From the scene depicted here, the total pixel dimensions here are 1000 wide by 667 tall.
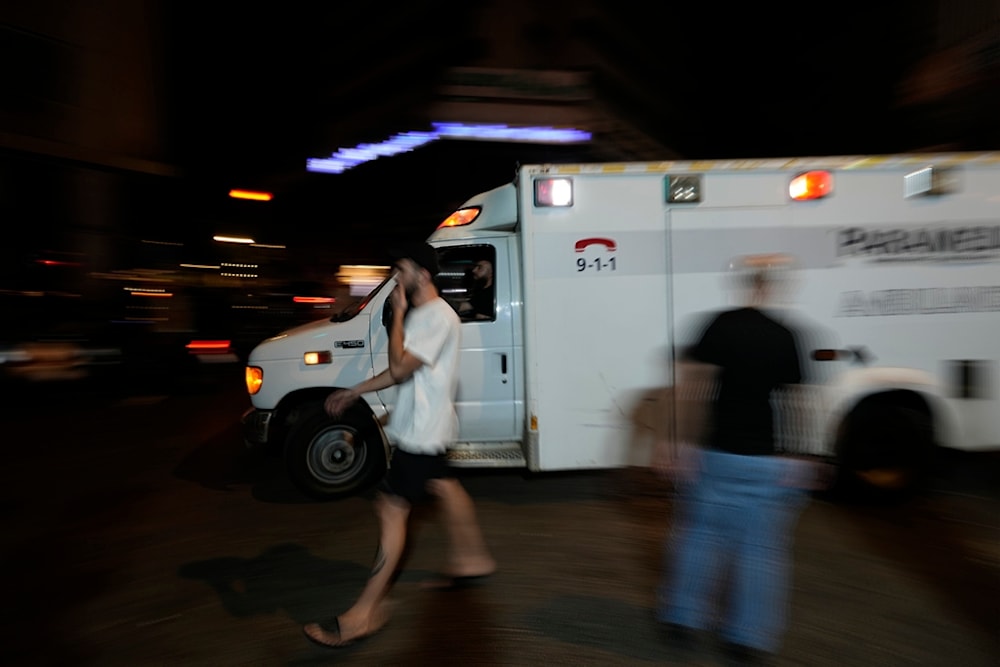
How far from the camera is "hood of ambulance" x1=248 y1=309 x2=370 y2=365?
545 cm

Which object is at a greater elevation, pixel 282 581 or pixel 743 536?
pixel 743 536

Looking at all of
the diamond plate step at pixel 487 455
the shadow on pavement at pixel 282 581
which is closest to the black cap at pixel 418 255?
the shadow on pavement at pixel 282 581

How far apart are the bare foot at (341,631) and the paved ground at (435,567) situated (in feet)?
0.22

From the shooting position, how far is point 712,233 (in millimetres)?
4922

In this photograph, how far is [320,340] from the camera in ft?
18.0

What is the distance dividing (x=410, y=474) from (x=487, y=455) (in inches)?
78.3

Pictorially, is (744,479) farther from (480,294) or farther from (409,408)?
(480,294)

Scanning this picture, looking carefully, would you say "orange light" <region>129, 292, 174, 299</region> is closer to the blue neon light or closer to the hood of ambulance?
the hood of ambulance

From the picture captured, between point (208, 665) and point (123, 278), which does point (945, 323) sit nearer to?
point (208, 665)

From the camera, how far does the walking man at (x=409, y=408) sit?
3354 mm

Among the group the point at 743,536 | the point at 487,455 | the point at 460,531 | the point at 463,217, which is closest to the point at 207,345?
the point at 463,217

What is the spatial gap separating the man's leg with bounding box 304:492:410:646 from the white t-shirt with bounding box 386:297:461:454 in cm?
33

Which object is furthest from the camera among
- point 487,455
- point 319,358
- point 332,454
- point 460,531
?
point 332,454

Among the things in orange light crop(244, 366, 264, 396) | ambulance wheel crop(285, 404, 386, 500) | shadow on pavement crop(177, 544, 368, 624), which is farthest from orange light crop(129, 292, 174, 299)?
shadow on pavement crop(177, 544, 368, 624)
